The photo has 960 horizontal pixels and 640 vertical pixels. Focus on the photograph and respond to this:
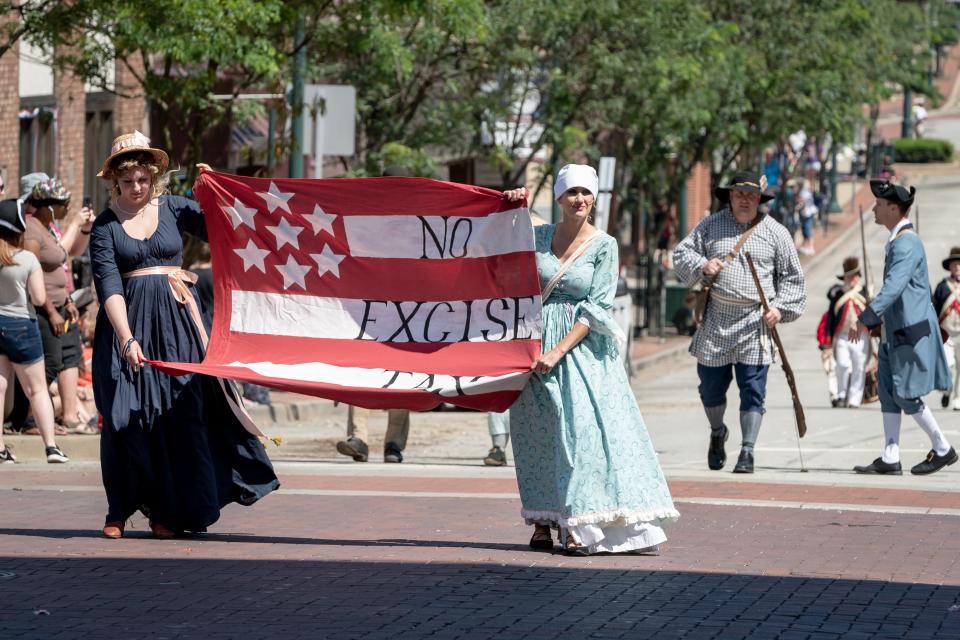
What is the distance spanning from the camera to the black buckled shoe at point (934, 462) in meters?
12.8

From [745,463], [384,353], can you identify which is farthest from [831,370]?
[384,353]

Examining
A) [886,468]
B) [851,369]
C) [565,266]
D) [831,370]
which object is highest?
[565,266]

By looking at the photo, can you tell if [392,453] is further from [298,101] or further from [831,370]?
[831,370]

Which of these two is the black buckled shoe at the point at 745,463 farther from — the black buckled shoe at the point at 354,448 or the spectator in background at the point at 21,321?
the spectator in background at the point at 21,321

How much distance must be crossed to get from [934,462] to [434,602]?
21.3 ft

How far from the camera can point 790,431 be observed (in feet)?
56.4

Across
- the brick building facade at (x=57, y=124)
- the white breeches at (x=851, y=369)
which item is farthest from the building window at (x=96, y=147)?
the white breeches at (x=851, y=369)

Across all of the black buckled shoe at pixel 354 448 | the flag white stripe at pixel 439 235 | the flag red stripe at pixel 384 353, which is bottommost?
the black buckled shoe at pixel 354 448

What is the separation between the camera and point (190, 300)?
9172 millimetres

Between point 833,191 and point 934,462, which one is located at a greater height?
point 833,191

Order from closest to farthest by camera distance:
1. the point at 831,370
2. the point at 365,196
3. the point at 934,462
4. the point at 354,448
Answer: the point at 365,196, the point at 934,462, the point at 354,448, the point at 831,370

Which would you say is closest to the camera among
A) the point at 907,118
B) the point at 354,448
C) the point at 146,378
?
the point at 146,378

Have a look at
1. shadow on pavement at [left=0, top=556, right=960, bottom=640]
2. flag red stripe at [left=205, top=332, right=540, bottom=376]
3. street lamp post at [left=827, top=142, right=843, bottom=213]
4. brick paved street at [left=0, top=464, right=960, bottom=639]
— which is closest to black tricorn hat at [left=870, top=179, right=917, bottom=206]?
brick paved street at [left=0, top=464, right=960, bottom=639]

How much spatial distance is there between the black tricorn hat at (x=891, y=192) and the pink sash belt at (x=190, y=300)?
5395 millimetres
